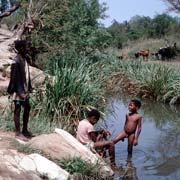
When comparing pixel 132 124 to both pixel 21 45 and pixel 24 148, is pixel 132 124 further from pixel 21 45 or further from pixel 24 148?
pixel 24 148

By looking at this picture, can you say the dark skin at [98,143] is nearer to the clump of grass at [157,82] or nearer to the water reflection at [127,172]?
the water reflection at [127,172]

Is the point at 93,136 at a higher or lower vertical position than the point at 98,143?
higher

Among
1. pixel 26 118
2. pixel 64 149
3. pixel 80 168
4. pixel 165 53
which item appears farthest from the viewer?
pixel 165 53

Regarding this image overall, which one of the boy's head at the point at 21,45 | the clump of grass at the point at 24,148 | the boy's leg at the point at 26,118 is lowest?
the clump of grass at the point at 24,148

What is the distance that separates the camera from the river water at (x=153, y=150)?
9.28 metres

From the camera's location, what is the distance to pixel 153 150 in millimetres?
11383

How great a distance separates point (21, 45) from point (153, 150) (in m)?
4.78

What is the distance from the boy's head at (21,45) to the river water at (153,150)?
2.76m

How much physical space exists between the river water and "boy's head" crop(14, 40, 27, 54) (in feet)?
9.06

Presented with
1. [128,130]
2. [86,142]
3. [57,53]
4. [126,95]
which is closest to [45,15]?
[57,53]

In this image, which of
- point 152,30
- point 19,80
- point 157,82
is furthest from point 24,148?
point 152,30

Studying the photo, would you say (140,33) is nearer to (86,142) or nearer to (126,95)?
(126,95)

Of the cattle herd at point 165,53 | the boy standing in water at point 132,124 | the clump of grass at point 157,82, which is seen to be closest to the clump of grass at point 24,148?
the boy standing in water at point 132,124

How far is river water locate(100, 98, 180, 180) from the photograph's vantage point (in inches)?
365
